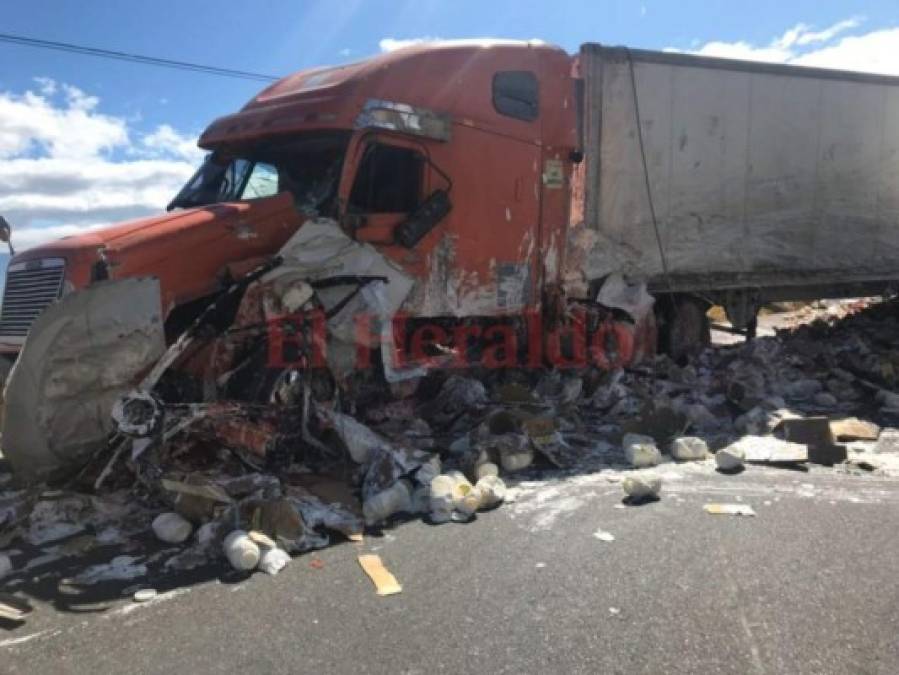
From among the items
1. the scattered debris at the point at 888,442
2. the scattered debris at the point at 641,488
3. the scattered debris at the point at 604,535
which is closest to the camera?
the scattered debris at the point at 604,535

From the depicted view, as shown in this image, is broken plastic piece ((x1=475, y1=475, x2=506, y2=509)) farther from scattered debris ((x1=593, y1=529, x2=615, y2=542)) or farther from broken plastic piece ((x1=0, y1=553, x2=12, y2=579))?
broken plastic piece ((x1=0, y1=553, x2=12, y2=579))

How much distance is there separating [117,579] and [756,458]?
3.94 meters

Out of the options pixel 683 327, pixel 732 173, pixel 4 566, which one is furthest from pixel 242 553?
pixel 732 173

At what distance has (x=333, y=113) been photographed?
549 cm

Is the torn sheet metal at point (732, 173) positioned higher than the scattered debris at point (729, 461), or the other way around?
the torn sheet metal at point (732, 173)

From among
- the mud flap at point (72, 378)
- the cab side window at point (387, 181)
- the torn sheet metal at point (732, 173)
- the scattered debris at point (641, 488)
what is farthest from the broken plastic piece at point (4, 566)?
the torn sheet metal at point (732, 173)

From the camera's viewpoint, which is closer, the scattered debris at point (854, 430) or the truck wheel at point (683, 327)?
the scattered debris at point (854, 430)

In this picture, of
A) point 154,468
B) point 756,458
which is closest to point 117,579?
point 154,468

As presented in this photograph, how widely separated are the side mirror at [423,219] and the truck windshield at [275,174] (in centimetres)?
59

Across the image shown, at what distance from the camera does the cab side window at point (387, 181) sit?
18.3 ft

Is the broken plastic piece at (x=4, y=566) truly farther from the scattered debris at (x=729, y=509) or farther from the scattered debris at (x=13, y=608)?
the scattered debris at (x=729, y=509)

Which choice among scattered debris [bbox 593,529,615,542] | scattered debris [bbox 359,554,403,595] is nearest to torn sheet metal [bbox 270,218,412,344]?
scattered debris [bbox 359,554,403,595]

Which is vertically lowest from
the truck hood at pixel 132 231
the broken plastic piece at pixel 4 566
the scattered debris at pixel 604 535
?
the broken plastic piece at pixel 4 566

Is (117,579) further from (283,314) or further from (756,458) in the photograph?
(756,458)
